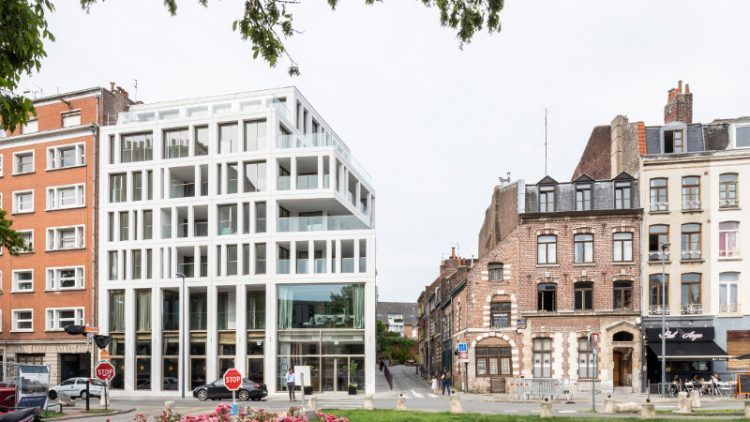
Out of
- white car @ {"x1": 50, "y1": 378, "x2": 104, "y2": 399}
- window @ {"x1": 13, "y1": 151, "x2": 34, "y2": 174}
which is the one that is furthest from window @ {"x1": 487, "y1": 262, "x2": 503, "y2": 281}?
window @ {"x1": 13, "y1": 151, "x2": 34, "y2": 174}

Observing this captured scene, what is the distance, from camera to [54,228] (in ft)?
175

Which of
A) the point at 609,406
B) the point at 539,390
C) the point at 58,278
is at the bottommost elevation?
the point at 539,390

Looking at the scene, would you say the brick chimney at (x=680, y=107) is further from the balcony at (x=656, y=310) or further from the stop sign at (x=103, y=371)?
the stop sign at (x=103, y=371)

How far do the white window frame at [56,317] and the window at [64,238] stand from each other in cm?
428

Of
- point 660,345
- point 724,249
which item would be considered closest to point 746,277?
point 724,249

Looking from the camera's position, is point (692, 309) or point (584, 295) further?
point (584, 295)

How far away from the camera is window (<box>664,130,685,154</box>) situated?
44906 mm

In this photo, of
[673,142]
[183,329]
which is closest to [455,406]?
[183,329]

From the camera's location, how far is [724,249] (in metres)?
43.8

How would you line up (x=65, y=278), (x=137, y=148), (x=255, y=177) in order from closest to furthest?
(x=255, y=177) < (x=137, y=148) < (x=65, y=278)

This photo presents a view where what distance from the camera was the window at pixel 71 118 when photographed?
53.8 metres

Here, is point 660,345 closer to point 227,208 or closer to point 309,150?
point 309,150

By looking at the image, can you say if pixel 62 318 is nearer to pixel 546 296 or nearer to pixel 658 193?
pixel 546 296

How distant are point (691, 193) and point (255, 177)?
1061 inches
